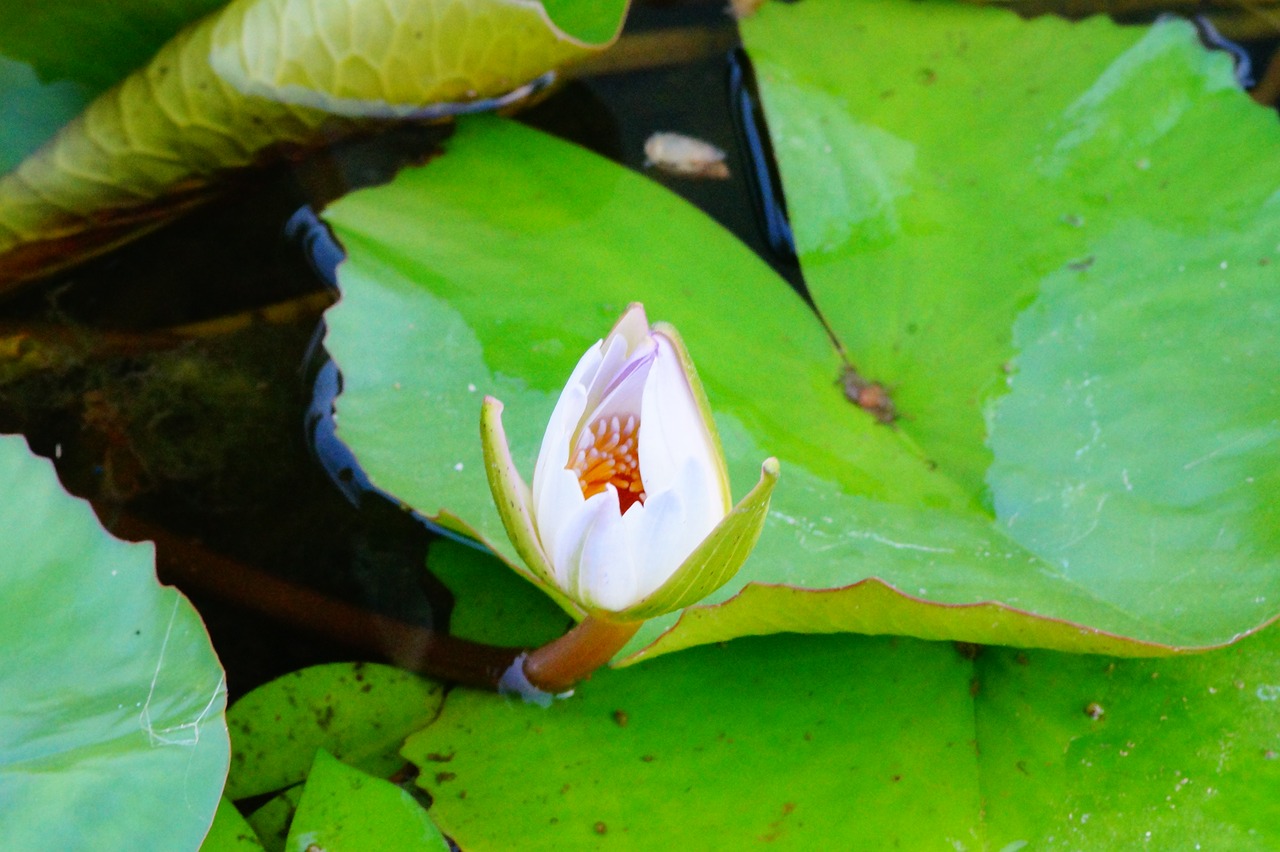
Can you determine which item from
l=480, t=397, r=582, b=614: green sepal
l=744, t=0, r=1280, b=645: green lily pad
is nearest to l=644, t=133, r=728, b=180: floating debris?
l=744, t=0, r=1280, b=645: green lily pad

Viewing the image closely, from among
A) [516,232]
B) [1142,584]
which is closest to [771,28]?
[516,232]

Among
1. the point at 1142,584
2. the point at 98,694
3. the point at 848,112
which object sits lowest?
the point at 1142,584

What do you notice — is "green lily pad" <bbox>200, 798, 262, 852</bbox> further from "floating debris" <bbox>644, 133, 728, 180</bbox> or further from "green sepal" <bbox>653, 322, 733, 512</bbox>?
"floating debris" <bbox>644, 133, 728, 180</bbox>

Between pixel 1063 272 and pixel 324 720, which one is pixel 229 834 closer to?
pixel 324 720

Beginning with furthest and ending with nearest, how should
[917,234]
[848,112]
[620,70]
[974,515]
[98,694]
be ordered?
[620,70] → [848,112] → [917,234] → [974,515] → [98,694]

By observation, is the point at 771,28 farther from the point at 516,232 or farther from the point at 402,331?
the point at 402,331

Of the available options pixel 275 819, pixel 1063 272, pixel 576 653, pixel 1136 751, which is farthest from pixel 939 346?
pixel 275 819

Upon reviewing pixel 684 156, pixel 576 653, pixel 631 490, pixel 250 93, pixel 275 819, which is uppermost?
pixel 250 93
